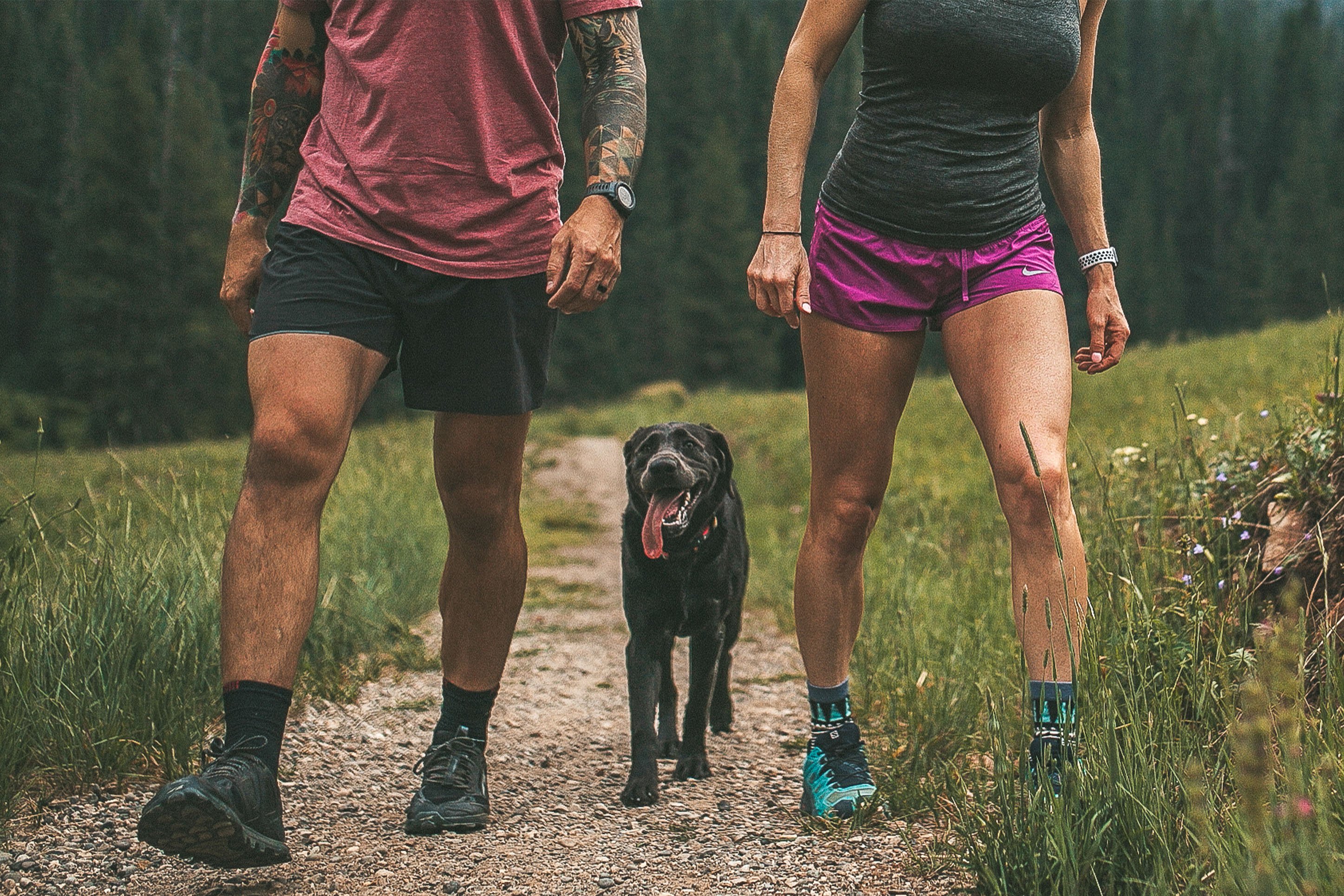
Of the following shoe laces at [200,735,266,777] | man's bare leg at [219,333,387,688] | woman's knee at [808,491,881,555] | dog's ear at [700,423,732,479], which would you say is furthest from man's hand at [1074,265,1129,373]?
shoe laces at [200,735,266,777]

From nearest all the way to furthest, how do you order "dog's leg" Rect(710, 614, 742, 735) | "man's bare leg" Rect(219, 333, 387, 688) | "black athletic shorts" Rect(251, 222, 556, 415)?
"man's bare leg" Rect(219, 333, 387, 688), "black athletic shorts" Rect(251, 222, 556, 415), "dog's leg" Rect(710, 614, 742, 735)

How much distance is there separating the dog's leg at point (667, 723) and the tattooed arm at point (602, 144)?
1.63 m

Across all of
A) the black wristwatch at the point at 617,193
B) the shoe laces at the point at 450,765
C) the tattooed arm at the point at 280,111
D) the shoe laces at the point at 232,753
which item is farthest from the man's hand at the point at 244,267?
the shoe laces at the point at 450,765

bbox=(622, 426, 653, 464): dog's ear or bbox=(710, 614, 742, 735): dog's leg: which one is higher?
bbox=(622, 426, 653, 464): dog's ear

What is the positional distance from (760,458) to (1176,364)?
501 cm

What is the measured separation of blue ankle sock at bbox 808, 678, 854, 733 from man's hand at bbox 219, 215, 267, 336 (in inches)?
68.6

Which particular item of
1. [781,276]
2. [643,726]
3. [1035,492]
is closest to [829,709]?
[643,726]

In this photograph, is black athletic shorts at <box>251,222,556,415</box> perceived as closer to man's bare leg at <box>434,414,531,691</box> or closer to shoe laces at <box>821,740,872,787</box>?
man's bare leg at <box>434,414,531,691</box>

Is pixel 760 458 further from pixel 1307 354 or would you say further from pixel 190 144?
pixel 190 144

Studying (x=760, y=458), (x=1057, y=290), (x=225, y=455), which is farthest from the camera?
(x=225, y=455)

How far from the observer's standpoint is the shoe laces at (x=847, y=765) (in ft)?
9.74

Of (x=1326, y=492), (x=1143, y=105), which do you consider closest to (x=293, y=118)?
(x=1326, y=492)

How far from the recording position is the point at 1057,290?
9.21 ft

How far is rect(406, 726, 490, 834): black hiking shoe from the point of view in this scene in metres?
2.95
